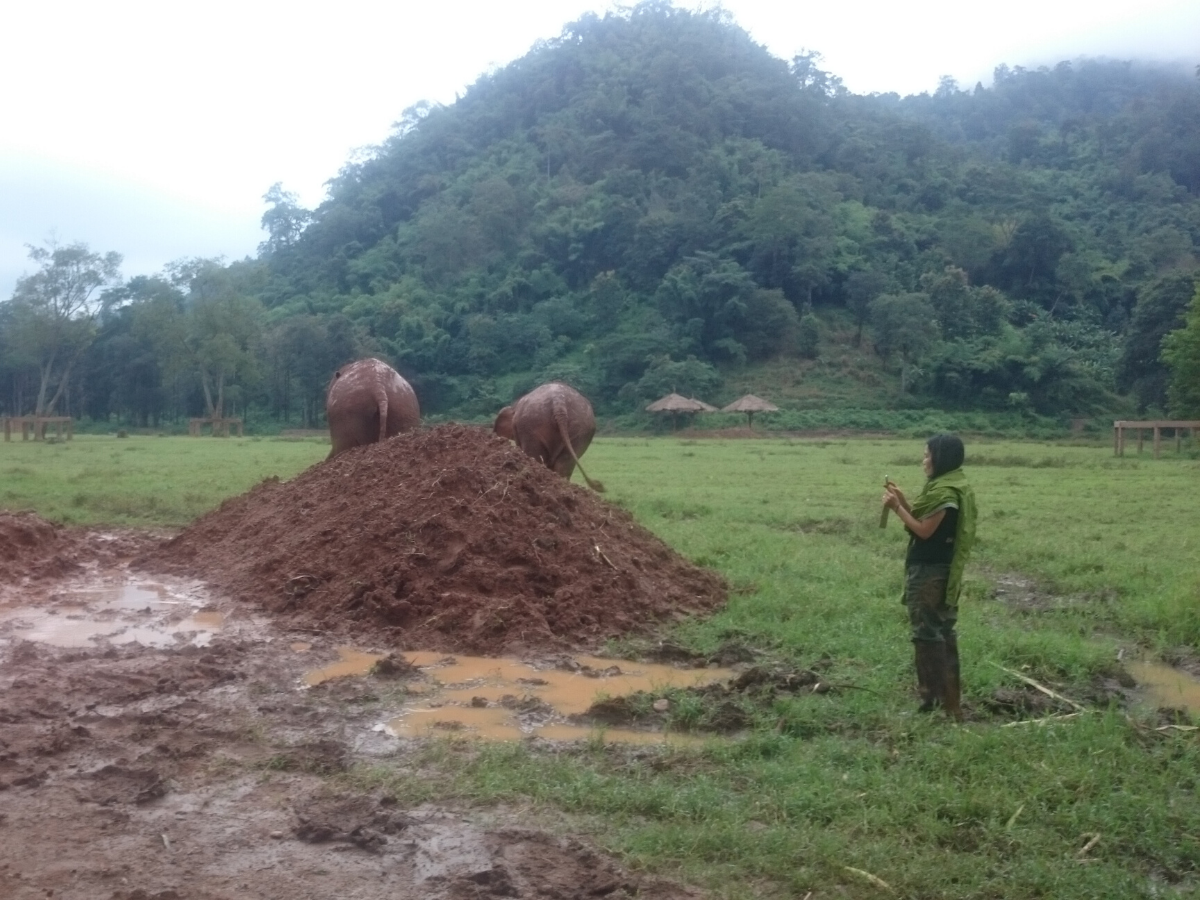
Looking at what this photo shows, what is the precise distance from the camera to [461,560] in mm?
8680

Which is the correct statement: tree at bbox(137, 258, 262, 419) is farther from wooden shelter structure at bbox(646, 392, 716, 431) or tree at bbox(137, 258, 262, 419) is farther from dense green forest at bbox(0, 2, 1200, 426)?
wooden shelter structure at bbox(646, 392, 716, 431)

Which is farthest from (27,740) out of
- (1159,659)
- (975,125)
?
(975,125)

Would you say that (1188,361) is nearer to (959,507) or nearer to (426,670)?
(959,507)

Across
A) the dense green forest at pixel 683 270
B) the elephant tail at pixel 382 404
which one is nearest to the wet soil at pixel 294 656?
the elephant tail at pixel 382 404

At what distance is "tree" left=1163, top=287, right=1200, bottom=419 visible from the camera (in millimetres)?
31969

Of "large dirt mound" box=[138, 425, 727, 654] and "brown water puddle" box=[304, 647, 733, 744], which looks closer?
"brown water puddle" box=[304, 647, 733, 744]

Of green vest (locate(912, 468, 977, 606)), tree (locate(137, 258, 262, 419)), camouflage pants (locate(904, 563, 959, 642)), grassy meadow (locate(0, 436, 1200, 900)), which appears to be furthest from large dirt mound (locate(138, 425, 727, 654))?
tree (locate(137, 258, 262, 419))

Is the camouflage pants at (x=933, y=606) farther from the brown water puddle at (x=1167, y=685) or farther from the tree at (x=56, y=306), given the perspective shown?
the tree at (x=56, y=306)

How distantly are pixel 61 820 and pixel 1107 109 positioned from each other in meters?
126

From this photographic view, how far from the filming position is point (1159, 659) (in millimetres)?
7719

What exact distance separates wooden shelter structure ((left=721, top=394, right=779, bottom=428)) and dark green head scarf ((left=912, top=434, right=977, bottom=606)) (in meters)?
42.0

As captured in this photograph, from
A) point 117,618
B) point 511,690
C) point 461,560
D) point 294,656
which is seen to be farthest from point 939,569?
point 117,618

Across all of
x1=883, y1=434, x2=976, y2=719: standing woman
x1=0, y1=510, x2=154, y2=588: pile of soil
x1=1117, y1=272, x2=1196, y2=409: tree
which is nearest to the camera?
x1=883, y1=434, x2=976, y2=719: standing woman

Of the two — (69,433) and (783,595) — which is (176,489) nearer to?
(783,595)
